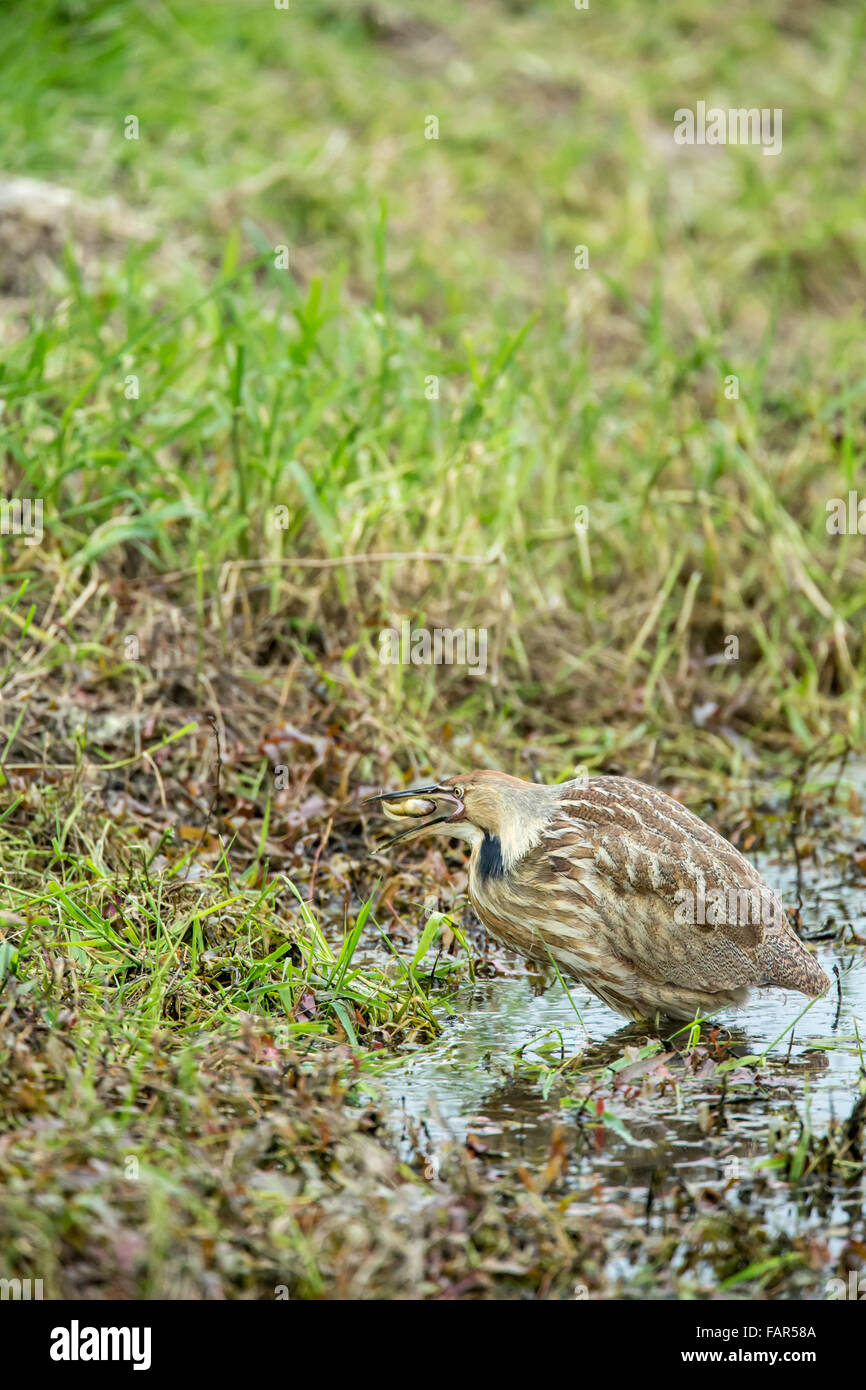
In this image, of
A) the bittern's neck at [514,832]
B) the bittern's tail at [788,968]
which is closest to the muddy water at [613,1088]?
the bittern's tail at [788,968]

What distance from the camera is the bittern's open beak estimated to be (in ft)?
18.2

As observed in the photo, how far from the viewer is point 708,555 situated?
7980 millimetres

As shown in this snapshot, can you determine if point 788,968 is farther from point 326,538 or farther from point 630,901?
point 326,538

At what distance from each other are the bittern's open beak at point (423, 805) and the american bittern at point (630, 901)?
2.7 inches

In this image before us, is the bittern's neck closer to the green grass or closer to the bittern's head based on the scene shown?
the bittern's head

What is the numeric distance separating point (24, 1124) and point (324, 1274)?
2.71ft

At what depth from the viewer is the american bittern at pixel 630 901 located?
206 inches

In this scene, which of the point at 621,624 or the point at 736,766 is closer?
the point at 736,766

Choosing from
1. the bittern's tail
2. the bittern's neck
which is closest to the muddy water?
the bittern's tail

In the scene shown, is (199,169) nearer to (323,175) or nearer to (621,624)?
(323,175)

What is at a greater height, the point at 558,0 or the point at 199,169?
the point at 558,0

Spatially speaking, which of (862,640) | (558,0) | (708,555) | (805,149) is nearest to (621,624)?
(708,555)

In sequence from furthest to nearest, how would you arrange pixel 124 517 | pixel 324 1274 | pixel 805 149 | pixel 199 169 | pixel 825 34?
pixel 825 34 < pixel 805 149 < pixel 199 169 < pixel 124 517 < pixel 324 1274

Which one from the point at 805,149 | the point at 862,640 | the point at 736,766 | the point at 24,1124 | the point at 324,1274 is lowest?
the point at 324,1274
